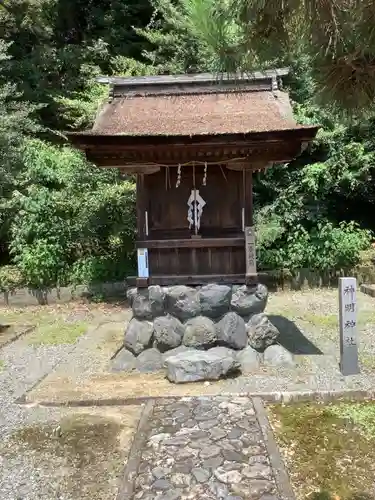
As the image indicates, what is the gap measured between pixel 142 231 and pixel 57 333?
3.19 meters

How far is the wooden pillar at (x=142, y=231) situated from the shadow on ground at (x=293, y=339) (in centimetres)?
234

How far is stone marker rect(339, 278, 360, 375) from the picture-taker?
5.38 metres

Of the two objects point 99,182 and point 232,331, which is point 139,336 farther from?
point 99,182

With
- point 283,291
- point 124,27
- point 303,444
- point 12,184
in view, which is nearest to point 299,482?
point 303,444

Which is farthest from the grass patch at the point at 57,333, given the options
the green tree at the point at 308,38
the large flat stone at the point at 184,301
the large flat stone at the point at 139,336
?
the green tree at the point at 308,38

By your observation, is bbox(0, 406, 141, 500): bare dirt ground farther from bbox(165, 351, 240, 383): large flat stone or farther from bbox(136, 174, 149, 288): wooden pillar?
bbox(136, 174, 149, 288): wooden pillar

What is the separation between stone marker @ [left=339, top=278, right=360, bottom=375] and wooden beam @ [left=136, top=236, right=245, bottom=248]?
4.68 ft

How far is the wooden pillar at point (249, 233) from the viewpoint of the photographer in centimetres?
596

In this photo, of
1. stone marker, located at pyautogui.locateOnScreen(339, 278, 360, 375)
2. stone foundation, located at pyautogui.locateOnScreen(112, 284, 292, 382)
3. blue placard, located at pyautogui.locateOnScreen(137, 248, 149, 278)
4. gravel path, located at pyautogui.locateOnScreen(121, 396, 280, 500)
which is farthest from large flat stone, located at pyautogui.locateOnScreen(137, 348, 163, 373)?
stone marker, located at pyautogui.locateOnScreen(339, 278, 360, 375)

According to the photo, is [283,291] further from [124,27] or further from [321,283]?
[124,27]

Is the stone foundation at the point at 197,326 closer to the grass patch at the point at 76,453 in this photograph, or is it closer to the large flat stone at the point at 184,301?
the large flat stone at the point at 184,301

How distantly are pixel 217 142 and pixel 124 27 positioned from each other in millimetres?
11860

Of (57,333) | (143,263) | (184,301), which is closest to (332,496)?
(184,301)

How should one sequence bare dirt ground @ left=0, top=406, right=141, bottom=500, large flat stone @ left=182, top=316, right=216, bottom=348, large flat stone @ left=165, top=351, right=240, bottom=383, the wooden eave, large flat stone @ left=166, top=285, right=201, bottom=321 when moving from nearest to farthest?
bare dirt ground @ left=0, top=406, right=141, bottom=500 → large flat stone @ left=165, top=351, right=240, bottom=383 → the wooden eave → large flat stone @ left=182, top=316, right=216, bottom=348 → large flat stone @ left=166, top=285, right=201, bottom=321
